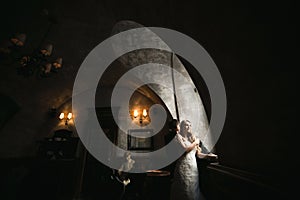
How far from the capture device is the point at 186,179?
77.7 inches

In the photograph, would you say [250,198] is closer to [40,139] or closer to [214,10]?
[214,10]

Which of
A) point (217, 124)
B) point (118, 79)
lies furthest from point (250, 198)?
point (118, 79)

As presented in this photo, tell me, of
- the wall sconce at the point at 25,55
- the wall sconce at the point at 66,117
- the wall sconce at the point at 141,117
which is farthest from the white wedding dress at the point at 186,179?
the wall sconce at the point at 66,117

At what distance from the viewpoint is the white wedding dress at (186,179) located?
1924mm

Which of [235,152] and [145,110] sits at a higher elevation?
[145,110]

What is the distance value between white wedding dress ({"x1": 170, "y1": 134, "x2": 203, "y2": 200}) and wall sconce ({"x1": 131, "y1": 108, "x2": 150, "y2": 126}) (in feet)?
11.7

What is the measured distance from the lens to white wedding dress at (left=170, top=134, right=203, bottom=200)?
1.92m

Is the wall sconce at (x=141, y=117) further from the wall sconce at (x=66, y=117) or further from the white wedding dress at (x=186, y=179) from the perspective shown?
the white wedding dress at (x=186, y=179)

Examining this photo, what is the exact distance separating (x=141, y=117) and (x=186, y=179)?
3.87 metres

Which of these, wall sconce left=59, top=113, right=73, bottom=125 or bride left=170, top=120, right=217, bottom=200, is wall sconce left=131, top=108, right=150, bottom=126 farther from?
bride left=170, top=120, right=217, bottom=200

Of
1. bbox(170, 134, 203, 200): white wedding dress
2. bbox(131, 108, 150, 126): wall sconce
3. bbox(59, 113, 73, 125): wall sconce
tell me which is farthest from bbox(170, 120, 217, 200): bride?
bbox(59, 113, 73, 125): wall sconce

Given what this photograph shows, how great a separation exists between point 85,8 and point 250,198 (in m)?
4.49

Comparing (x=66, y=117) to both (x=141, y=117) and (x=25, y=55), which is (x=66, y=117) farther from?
(x=25, y=55)

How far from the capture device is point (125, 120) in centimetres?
568
